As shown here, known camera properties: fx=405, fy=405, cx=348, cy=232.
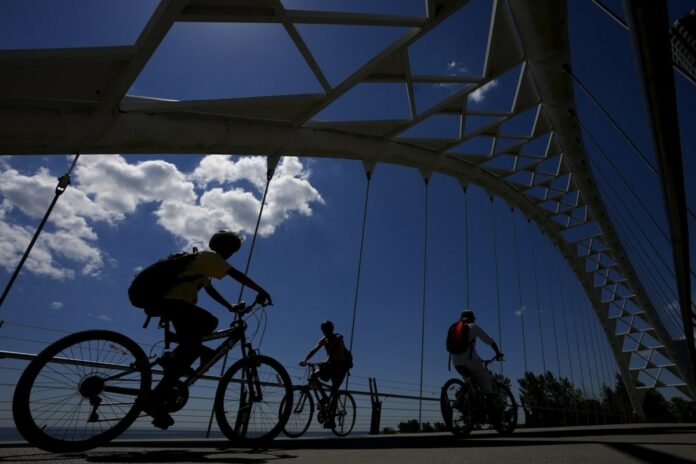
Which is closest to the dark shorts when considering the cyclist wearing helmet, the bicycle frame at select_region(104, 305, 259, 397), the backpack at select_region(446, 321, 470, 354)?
the cyclist wearing helmet

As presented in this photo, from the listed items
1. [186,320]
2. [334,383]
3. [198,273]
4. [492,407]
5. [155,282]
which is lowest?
[492,407]

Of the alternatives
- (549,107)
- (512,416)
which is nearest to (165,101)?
(512,416)

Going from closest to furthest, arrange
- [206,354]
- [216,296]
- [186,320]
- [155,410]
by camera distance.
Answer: [155,410] → [186,320] → [206,354] → [216,296]

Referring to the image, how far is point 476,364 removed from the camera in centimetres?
557

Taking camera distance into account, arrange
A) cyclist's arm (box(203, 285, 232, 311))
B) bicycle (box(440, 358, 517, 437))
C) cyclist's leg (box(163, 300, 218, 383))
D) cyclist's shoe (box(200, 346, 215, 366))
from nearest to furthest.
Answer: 1. cyclist's leg (box(163, 300, 218, 383))
2. cyclist's shoe (box(200, 346, 215, 366))
3. cyclist's arm (box(203, 285, 232, 311))
4. bicycle (box(440, 358, 517, 437))


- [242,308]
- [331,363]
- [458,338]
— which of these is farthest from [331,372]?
[242,308]

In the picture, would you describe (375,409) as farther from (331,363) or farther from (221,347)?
(221,347)

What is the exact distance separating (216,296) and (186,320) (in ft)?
1.28

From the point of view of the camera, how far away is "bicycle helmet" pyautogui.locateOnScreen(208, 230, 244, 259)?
3186 millimetres

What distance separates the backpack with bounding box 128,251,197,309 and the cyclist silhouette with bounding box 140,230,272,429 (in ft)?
0.11

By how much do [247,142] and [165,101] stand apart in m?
1.65

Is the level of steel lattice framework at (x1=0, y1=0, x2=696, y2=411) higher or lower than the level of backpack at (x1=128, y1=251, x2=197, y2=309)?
higher

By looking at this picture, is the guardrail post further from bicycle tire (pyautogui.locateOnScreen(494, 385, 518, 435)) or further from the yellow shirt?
the yellow shirt

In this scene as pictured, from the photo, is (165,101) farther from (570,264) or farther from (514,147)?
(570,264)
